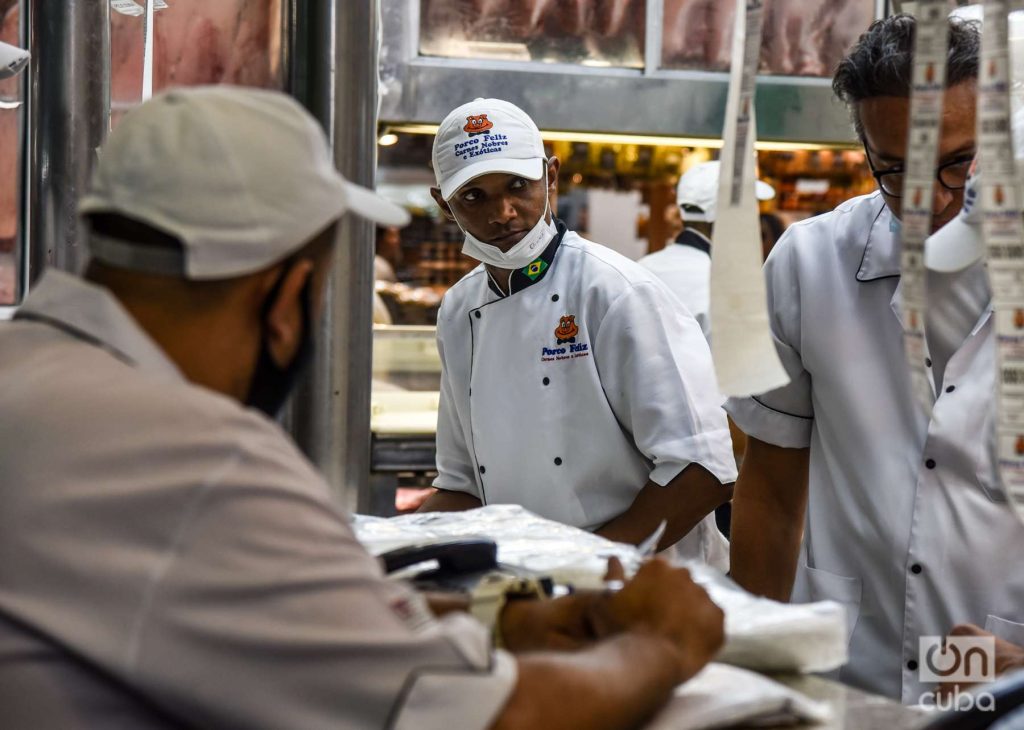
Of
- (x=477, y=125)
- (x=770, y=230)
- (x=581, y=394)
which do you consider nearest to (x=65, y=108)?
(x=477, y=125)

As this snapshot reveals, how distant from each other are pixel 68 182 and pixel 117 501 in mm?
1987

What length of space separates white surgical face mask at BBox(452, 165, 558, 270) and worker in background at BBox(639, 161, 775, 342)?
2343mm

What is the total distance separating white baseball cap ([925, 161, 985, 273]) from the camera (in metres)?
1.25

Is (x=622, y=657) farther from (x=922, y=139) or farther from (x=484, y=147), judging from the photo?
(x=484, y=147)

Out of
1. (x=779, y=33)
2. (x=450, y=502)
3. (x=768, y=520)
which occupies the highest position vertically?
(x=779, y=33)

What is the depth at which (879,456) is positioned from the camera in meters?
2.04

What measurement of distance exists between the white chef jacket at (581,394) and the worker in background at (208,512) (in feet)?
4.47

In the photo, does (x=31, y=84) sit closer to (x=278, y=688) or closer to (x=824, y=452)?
(x=824, y=452)

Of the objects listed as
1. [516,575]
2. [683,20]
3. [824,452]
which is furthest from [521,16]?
[516,575]

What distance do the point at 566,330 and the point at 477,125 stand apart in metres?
0.50

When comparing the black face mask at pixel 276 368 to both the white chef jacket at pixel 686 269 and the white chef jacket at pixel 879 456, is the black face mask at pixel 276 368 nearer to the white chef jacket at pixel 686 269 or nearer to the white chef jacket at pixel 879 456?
the white chef jacket at pixel 879 456

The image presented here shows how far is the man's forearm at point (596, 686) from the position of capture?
1033 millimetres

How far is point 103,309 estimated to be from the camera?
3.66 feet

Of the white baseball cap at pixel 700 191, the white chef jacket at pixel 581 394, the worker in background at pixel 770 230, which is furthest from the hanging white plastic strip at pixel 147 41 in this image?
the worker in background at pixel 770 230
